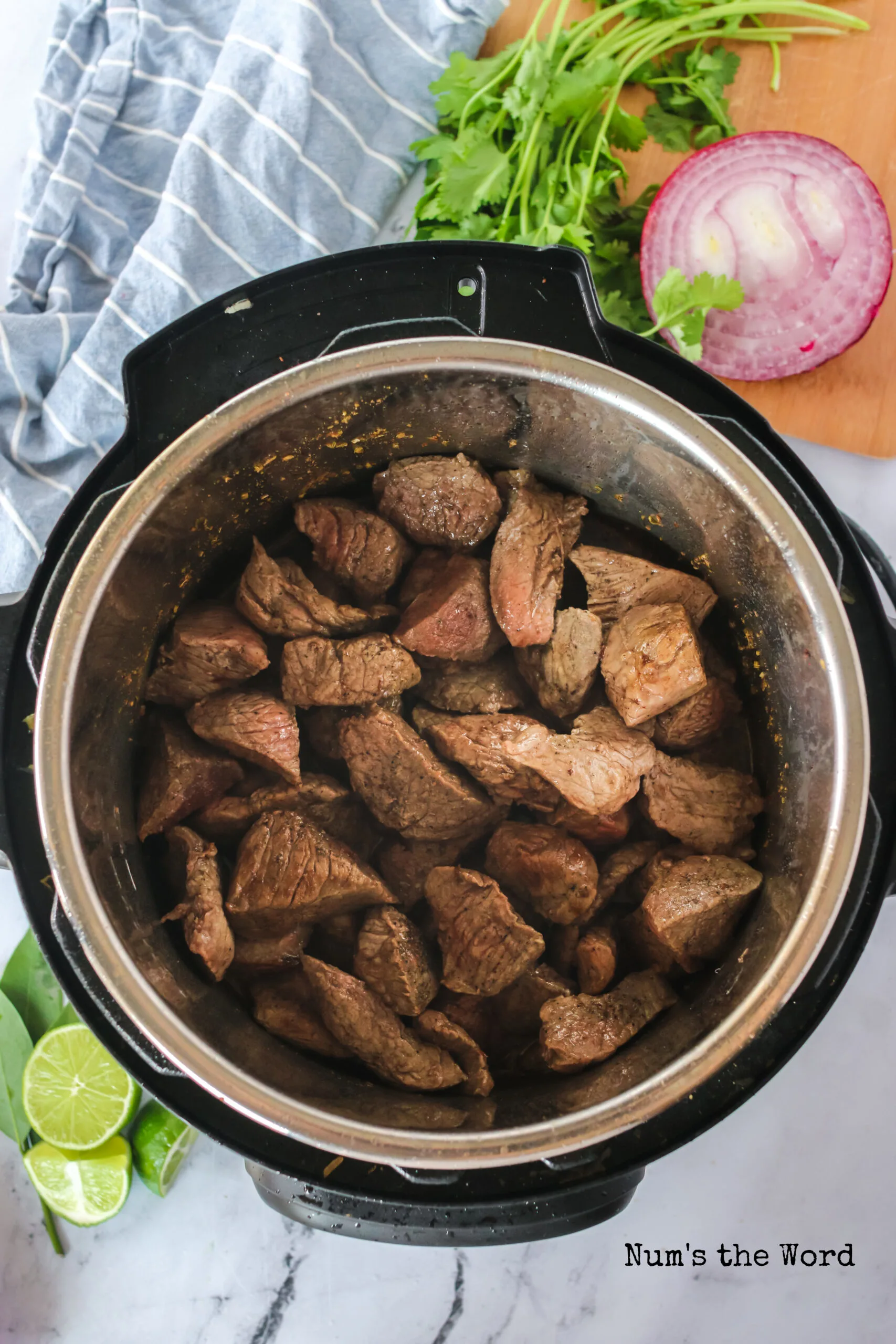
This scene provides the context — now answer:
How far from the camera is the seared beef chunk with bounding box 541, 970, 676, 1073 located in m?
1.43

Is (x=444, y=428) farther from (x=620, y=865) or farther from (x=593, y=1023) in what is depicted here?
(x=593, y=1023)

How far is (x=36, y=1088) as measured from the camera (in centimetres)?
189

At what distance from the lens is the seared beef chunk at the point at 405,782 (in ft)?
5.19

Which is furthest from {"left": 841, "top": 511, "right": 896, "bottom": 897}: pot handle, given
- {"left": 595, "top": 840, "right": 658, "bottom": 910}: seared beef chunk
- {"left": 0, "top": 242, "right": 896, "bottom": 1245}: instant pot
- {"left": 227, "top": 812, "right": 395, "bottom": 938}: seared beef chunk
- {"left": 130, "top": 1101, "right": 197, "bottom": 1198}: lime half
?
{"left": 130, "top": 1101, "right": 197, "bottom": 1198}: lime half

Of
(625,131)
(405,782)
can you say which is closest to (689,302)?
(625,131)

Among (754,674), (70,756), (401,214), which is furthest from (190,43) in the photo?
(754,674)

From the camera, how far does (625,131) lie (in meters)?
1.81

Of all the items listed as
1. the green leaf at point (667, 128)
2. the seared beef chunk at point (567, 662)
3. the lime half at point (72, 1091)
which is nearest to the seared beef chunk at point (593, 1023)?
the seared beef chunk at point (567, 662)

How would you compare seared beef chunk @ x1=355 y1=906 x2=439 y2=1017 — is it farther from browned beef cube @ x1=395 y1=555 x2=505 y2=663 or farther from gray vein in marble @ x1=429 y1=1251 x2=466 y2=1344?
gray vein in marble @ x1=429 y1=1251 x2=466 y2=1344

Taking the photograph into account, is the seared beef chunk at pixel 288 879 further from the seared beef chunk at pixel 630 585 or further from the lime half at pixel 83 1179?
the lime half at pixel 83 1179

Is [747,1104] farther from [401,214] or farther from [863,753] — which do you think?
[401,214]

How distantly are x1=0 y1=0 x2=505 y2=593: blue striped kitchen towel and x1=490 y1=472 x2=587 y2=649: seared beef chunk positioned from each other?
878 mm

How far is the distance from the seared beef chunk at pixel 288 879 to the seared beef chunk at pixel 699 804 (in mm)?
512

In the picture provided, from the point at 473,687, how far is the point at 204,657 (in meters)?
0.48
